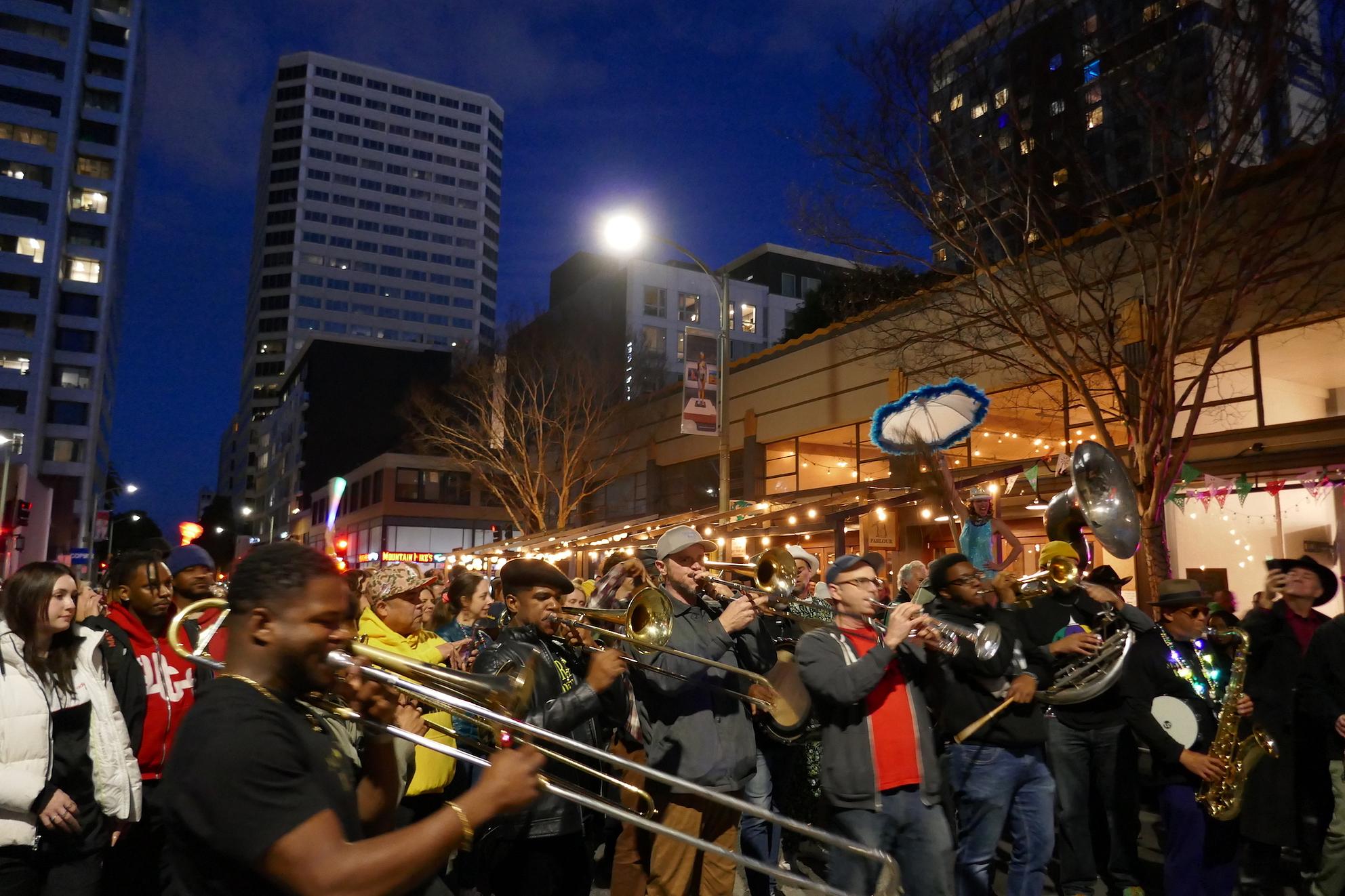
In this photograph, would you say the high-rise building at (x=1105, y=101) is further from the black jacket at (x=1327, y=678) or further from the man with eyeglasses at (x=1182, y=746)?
the man with eyeglasses at (x=1182, y=746)

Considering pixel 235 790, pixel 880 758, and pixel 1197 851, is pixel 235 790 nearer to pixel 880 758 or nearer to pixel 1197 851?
pixel 880 758

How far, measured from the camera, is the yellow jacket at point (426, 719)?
14.8ft

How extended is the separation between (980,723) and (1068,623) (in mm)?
1402

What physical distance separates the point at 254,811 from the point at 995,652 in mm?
4033

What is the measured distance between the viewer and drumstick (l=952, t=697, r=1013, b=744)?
498 centimetres

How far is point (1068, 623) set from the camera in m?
5.98

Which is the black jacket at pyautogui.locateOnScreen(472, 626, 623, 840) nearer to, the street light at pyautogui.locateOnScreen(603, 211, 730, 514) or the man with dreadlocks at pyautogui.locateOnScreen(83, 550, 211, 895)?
the man with dreadlocks at pyautogui.locateOnScreen(83, 550, 211, 895)

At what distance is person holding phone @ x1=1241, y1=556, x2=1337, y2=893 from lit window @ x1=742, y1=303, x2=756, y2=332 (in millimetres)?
41471

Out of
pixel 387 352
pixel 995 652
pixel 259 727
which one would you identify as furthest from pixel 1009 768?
pixel 387 352

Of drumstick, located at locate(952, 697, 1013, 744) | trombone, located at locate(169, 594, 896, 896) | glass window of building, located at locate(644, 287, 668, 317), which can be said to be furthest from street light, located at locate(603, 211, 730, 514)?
glass window of building, located at locate(644, 287, 668, 317)

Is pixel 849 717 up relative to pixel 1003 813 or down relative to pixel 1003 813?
up

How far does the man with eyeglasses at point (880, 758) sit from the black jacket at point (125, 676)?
2.94m

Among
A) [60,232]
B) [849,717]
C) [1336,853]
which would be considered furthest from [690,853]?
[60,232]

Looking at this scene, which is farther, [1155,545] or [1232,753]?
[1155,545]
